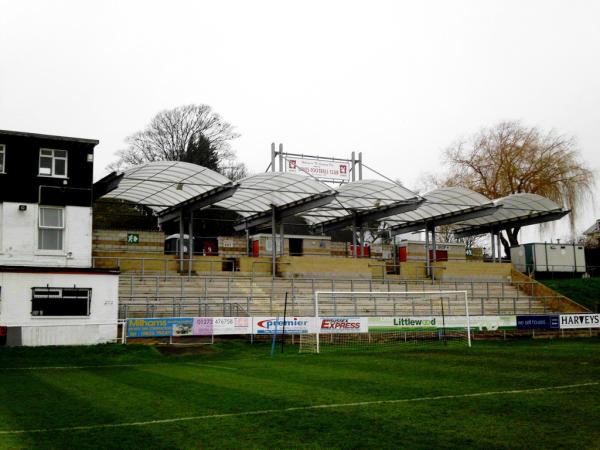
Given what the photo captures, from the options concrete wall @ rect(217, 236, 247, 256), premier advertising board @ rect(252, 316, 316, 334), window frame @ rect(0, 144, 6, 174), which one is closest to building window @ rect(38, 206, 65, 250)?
window frame @ rect(0, 144, 6, 174)

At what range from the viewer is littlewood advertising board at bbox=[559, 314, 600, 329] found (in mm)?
31562

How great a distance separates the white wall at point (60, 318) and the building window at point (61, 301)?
0.17m

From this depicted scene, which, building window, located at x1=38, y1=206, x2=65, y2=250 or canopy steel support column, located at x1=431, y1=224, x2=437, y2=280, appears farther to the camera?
canopy steel support column, located at x1=431, y1=224, x2=437, y2=280

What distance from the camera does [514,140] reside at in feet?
166

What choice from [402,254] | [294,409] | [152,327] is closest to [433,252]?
[402,254]

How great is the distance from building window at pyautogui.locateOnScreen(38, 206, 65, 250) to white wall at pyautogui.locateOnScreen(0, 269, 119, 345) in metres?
1.64

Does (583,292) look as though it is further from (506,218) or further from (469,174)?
(469,174)

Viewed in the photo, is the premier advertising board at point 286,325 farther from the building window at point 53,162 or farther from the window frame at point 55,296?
the building window at point 53,162

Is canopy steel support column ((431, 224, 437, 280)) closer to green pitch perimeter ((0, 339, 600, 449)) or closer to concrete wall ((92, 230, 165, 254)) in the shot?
concrete wall ((92, 230, 165, 254))

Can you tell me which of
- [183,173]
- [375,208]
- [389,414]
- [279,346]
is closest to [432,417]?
[389,414]

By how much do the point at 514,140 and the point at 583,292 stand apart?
1383cm

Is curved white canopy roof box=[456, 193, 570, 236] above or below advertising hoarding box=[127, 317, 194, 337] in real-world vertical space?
above

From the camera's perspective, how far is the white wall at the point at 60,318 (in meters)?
23.7

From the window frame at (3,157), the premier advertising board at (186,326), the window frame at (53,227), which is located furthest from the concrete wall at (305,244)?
the window frame at (3,157)
